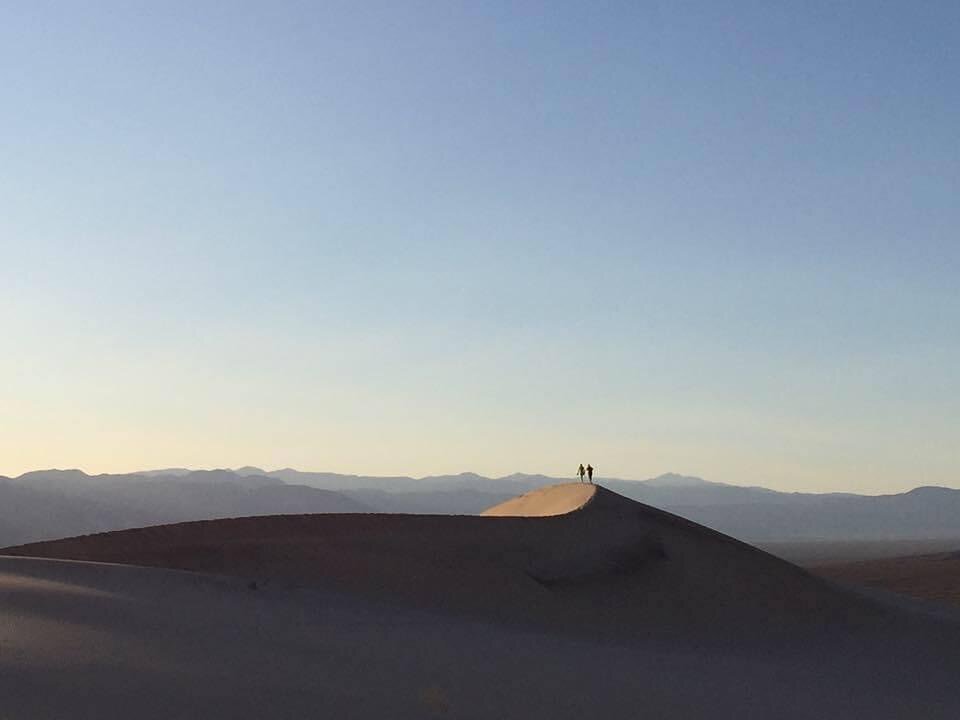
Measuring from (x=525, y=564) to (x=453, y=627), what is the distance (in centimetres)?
571

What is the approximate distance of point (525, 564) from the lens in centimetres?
1656

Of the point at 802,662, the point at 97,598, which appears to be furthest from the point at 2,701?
the point at 802,662

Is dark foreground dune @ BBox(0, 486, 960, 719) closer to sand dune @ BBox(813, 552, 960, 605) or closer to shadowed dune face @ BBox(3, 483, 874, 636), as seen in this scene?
shadowed dune face @ BBox(3, 483, 874, 636)

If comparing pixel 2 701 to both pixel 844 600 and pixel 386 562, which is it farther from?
pixel 844 600

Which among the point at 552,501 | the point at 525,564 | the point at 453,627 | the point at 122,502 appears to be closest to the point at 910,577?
the point at 552,501

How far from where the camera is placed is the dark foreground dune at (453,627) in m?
6.87

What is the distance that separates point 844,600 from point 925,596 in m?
9.73

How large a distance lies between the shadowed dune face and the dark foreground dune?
5 centimetres

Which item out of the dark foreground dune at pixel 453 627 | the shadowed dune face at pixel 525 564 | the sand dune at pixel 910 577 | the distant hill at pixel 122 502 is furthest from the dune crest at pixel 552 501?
the distant hill at pixel 122 502

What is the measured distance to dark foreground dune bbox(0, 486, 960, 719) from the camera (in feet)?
22.5

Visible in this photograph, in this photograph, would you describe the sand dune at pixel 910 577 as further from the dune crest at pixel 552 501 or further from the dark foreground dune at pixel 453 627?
the dark foreground dune at pixel 453 627

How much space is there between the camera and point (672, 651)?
12750 mm

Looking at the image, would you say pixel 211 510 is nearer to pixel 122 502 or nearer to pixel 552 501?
pixel 122 502

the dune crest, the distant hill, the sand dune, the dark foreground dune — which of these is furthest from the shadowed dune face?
the distant hill
